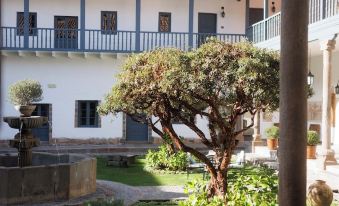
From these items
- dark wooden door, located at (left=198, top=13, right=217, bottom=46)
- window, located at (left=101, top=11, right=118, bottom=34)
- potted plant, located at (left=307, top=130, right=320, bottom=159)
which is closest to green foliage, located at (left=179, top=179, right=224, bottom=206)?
potted plant, located at (left=307, top=130, right=320, bottom=159)

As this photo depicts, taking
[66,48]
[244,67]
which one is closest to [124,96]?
[244,67]

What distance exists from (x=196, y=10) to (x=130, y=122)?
621cm

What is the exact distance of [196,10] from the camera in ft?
77.9

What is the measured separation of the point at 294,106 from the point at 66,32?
67.4 ft

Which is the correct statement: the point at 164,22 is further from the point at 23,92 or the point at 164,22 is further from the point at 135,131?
the point at 23,92

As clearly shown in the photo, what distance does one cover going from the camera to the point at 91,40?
22.6 m

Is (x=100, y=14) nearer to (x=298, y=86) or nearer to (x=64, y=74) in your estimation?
(x=64, y=74)

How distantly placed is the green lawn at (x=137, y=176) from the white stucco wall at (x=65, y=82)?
6.44 meters

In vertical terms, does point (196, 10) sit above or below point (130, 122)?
above

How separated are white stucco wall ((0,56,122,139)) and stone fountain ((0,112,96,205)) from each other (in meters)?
10.9

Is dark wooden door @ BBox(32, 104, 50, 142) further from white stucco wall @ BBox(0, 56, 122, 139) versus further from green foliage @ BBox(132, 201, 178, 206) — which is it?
green foliage @ BBox(132, 201, 178, 206)

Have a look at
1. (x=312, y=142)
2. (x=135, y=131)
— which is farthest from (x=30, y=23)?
(x=312, y=142)

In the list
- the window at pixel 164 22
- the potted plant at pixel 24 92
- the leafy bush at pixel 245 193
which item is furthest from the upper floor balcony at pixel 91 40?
the leafy bush at pixel 245 193

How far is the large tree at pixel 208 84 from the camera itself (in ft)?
23.3
